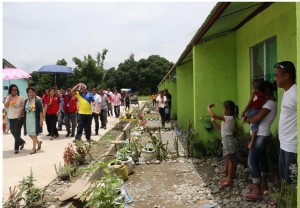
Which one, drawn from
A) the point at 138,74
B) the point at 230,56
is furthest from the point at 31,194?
the point at 138,74

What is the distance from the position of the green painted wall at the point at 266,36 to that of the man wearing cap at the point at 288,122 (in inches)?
48.6

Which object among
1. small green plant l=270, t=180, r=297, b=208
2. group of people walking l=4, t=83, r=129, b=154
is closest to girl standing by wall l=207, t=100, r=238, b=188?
small green plant l=270, t=180, r=297, b=208

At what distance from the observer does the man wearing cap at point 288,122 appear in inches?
139

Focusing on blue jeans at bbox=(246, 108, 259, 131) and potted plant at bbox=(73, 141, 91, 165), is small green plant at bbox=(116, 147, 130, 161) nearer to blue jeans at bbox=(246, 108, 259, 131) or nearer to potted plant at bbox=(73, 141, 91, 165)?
potted plant at bbox=(73, 141, 91, 165)

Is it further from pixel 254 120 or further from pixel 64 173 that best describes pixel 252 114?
pixel 64 173

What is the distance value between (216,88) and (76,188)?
450 centimetres

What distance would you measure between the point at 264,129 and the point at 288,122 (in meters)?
0.87

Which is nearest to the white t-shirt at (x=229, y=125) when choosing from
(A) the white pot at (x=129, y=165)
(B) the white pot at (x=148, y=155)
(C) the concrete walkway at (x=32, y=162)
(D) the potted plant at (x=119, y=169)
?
(D) the potted plant at (x=119, y=169)

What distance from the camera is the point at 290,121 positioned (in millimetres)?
3580

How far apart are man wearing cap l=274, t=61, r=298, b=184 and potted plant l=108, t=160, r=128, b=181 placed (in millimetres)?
3299

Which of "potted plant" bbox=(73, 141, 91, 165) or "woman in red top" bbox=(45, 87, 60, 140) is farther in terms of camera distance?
"woman in red top" bbox=(45, 87, 60, 140)

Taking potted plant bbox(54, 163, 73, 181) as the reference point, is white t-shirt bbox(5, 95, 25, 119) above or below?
above

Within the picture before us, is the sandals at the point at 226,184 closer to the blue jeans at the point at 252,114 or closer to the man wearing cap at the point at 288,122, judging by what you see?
the blue jeans at the point at 252,114

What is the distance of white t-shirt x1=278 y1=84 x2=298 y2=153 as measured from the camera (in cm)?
353
